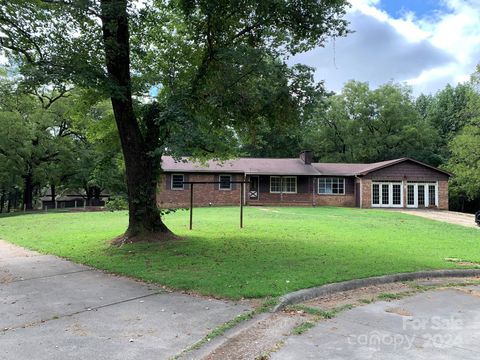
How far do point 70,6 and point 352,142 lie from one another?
4348cm

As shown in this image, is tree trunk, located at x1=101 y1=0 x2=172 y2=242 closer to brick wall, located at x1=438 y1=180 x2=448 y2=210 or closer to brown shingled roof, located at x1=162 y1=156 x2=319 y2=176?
brown shingled roof, located at x1=162 y1=156 x2=319 y2=176

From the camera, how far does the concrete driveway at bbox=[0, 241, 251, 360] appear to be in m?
4.39

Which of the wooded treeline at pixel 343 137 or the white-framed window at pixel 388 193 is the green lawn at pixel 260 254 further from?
the white-framed window at pixel 388 193

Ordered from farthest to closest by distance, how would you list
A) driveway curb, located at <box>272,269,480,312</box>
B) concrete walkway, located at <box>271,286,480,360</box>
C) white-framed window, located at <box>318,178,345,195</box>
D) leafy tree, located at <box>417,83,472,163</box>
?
leafy tree, located at <box>417,83,472,163</box> < white-framed window, located at <box>318,178,345,195</box> < driveway curb, located at <box>272,269,480,312</box> < concrete walkway, located at <box>271,286,480,360</box>

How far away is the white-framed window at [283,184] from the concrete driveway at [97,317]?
27305 mm

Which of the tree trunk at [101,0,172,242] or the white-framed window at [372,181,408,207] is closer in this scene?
the tree trunk at [101,0,172,242]

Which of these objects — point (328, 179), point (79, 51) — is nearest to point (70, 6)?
point (79, 51)

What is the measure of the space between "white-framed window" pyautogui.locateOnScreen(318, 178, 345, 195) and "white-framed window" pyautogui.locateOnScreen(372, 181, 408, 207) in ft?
8.70

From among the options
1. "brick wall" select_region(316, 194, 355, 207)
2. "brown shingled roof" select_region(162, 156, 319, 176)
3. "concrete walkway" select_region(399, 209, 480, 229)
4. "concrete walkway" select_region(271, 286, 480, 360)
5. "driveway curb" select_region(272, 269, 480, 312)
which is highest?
"brown shingled roof" select_region(162, 156, 319, 176)

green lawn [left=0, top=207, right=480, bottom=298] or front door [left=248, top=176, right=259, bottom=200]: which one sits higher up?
front door [left=248, top=176, right=259, bottom=200]

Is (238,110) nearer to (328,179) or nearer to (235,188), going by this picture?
(235,188)

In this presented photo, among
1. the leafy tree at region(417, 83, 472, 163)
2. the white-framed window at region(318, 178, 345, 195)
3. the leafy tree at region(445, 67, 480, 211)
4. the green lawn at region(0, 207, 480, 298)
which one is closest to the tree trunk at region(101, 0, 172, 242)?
the green lawn at region(0, 207, 480, 298)

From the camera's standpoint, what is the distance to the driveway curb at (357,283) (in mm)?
6245

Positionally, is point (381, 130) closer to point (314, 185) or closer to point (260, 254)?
point (314, 185)
